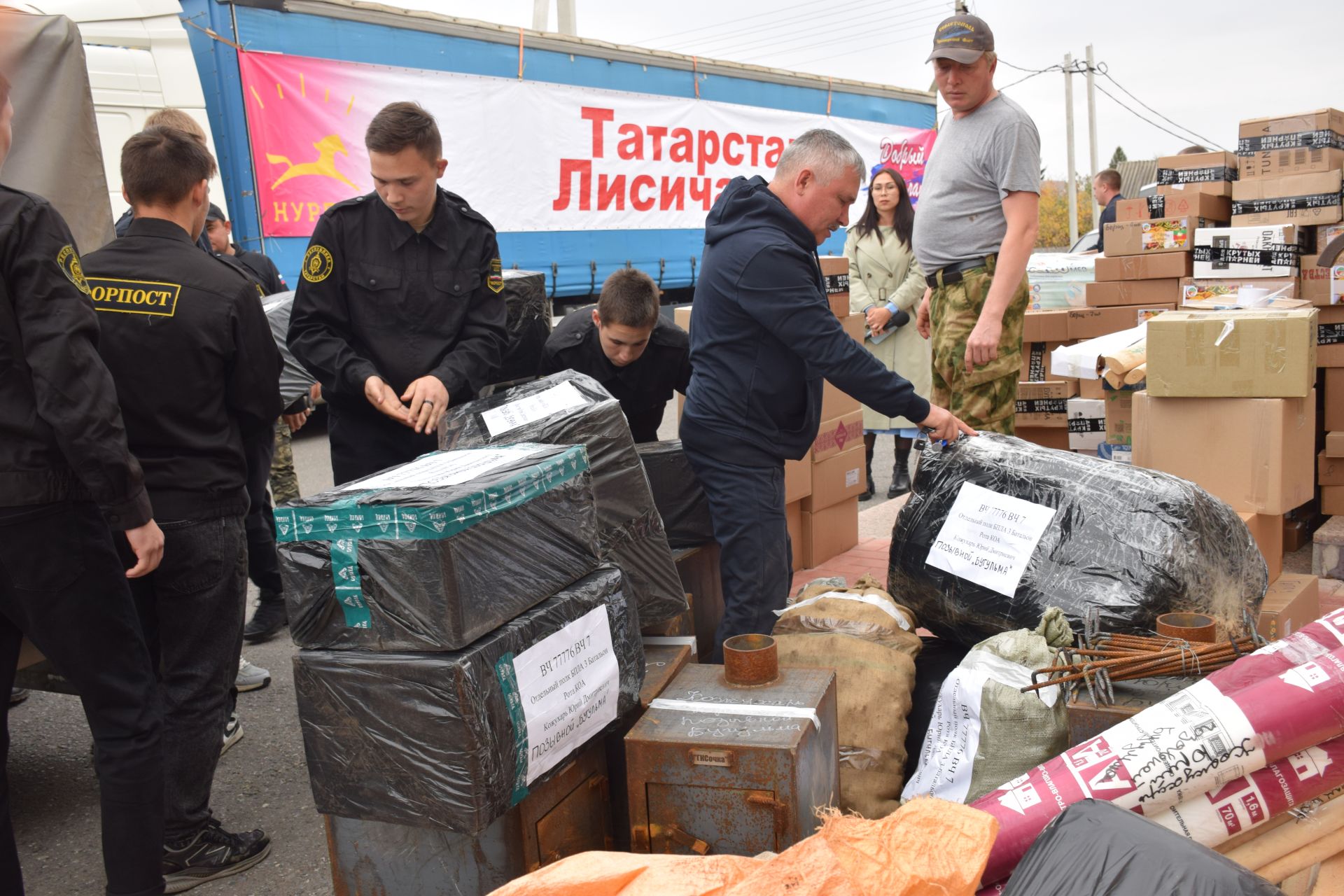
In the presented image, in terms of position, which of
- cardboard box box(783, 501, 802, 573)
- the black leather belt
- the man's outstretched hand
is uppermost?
the black leather belt

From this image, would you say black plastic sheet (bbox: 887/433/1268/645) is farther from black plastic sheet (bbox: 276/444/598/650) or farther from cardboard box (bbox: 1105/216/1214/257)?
cardboard box (bbox: 1105/216/1214/257)

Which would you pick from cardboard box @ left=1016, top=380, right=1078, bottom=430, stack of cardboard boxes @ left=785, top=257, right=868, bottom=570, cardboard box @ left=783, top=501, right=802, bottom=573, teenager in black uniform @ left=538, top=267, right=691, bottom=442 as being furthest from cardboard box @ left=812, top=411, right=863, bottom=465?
teenager in black uniform @ left=538, top=267, right=691, bottom=442

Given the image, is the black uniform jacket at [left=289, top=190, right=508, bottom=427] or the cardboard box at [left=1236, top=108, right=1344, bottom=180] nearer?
the black uniform jacket at [left=289, top=190, right=508, bottom=427]

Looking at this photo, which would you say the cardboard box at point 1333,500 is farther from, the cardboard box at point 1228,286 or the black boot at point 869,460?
the black boot at point 869,460

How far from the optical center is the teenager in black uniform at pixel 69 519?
2.15 metres

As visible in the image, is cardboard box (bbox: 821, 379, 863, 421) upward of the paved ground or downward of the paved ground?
upward

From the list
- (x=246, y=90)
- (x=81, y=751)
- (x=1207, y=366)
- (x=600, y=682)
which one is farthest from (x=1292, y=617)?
(x=246, y=90)

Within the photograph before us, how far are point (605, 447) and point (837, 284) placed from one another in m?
2.80

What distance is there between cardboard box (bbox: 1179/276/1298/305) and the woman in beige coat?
1.41 meters

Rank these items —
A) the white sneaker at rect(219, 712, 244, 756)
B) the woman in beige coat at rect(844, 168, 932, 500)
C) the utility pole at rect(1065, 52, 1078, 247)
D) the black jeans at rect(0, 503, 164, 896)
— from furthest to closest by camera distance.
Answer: the utility pole at rect(1065, 52, 1078, 247)
the woman in beige coat at rect(844, 168, 932, 500)
the white sneaker at rect(219, 712, 244, 756)
the black jeans at rect(0, 503, 164, 896)

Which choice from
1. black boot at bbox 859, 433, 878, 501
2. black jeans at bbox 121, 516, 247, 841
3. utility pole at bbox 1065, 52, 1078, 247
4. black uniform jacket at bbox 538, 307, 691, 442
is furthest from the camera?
utility pole at bbox 1065, 52, 1078, 247

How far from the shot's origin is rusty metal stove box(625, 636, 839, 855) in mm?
2012

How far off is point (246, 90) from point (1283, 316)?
6.80 meters

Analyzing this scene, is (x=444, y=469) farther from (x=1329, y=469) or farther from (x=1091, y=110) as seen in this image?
(x=1091, y=110)
